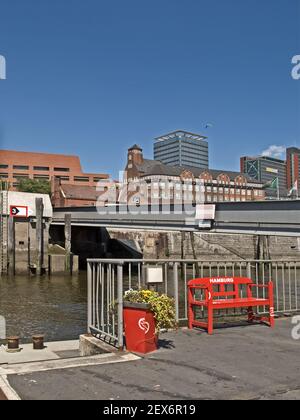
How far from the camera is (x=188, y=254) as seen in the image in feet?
186

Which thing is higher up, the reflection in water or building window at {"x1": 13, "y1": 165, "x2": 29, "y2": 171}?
building window at {"x1": 13, "y1": 165, "x2": 29, "y2": 171}

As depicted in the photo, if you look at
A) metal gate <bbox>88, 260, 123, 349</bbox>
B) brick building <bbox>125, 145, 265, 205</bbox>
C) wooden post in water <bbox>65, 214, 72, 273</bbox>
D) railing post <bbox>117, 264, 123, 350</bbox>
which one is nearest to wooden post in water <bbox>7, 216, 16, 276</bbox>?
wooden post in water <bbox>65, 214, 72, 273</bbox>

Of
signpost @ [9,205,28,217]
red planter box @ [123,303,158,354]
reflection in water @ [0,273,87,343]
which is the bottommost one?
reflection in water @ [0,273,87,343]

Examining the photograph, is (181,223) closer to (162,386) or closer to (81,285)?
(81,285)

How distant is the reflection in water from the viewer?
16719 millimetres

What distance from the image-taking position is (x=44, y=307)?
23.2 m

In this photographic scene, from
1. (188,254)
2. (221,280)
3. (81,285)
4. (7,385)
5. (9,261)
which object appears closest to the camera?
(7,385)

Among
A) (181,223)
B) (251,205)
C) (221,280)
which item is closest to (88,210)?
(181,223)

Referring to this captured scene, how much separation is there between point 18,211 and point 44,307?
22.3 meters

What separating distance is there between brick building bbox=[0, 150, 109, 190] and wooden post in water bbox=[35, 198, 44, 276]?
75.2m

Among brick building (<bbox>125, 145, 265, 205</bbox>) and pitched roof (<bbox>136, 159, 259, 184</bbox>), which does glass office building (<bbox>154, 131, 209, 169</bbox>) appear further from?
pitched roof (<bbox>136, 159, 259, 184</bbox>)

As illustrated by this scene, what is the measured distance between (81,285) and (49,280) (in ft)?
15.3

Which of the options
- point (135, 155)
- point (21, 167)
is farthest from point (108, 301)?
point (21, 167)

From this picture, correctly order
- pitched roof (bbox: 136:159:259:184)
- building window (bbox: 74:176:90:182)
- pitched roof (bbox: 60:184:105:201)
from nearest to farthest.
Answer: pitched roof (bbox: 60:184:105:201), pitched roof (bbox: 136:159:259:184), building window (bbox: 74:176:90:182)
